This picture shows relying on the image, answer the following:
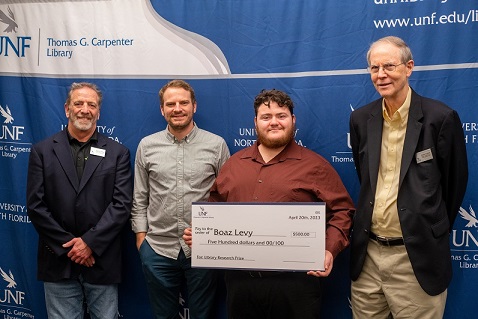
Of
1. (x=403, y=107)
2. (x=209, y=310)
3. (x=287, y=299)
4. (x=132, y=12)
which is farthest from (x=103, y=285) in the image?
(x=403, y=107)

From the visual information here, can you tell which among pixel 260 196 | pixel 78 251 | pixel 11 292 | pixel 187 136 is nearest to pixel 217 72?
pixel 187 136

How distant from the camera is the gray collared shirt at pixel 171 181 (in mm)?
2785

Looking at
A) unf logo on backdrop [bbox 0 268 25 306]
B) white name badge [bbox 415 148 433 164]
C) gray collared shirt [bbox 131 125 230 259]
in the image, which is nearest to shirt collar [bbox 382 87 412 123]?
white name badge [bbox 415 148 433 164]

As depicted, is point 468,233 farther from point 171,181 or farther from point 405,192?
point 171,181

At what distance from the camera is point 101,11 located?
3.22 meters

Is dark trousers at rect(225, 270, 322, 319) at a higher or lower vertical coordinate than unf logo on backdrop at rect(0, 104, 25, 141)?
→ lower

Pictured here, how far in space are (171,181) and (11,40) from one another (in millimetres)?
1623

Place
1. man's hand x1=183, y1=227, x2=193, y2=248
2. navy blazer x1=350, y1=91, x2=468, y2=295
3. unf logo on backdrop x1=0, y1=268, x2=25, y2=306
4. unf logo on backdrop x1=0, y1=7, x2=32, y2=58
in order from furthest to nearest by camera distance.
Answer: unf logo on backdrop x1=0, y1=268, x2=25, y2=306
unf logo on backdrop x1=0, y1=7, x2=32, y2=58
man's hand x1=183, y1=227, x2=193, y2=248
navy blazer x1=350, y1=91, x2=468, y2=295

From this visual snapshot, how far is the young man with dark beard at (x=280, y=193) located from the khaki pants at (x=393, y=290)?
0.57 feet

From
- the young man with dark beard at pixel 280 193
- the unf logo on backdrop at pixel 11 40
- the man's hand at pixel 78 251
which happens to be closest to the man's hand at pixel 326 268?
the young man with dark beard at pixel 280 193

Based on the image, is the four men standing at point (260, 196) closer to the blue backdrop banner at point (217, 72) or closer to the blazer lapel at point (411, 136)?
the blazer lapel at point (411, 136)

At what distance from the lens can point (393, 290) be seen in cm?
226

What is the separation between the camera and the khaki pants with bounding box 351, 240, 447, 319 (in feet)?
7.30

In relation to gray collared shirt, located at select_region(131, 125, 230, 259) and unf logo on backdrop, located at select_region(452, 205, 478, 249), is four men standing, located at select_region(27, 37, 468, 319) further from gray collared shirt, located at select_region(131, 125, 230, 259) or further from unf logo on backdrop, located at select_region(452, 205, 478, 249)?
unf logo on backdrop, located at select_region(452, 205, 478, 249)
